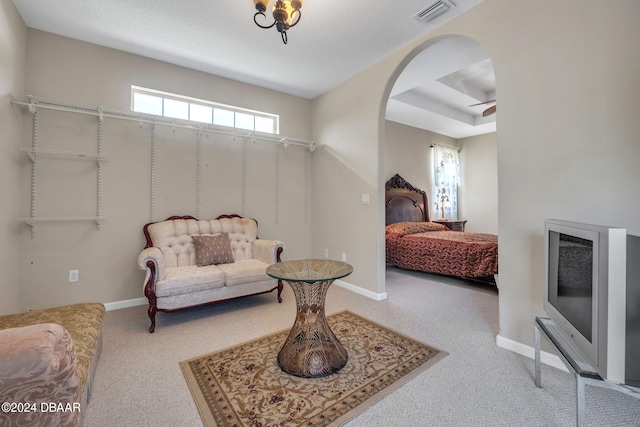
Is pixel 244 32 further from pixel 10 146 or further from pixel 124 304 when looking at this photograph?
pixel 124 304

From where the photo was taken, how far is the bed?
140 inches

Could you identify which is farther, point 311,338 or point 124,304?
→ point 124,304

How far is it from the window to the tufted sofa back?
1.30 m

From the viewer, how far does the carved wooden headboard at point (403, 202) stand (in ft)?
17.3

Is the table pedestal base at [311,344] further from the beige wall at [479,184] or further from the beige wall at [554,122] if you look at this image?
the beige wall at [479,184]

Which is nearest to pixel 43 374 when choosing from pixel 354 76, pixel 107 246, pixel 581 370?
pixel 581 370

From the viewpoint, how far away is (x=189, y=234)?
3.21 meters

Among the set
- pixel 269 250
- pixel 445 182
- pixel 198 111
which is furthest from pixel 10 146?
pixel 445 182

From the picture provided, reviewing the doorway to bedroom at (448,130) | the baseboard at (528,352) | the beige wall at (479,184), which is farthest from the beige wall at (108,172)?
the beige wall at (479,184)

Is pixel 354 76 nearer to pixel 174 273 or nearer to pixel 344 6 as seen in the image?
pixel 344 6

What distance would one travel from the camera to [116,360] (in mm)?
1932

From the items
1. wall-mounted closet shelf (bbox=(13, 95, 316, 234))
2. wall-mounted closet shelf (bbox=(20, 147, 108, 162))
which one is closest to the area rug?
wall-mounted closet shelf (bbox=(13, 95, 316, 234))

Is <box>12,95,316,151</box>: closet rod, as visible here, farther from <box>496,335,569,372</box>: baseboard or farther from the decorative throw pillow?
<box>496,335,569,372</box>: baseboard

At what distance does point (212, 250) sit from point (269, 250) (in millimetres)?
631
